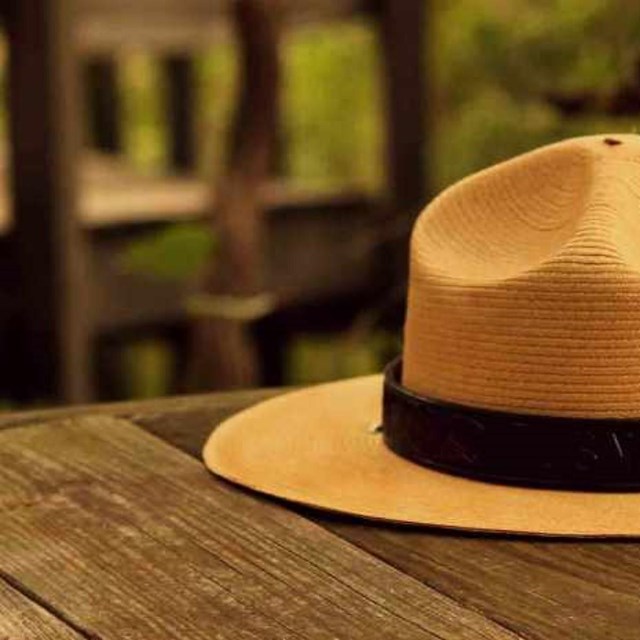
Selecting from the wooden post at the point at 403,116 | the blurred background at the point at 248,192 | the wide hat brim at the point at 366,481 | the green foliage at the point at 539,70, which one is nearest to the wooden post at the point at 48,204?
the blurred background at the point at 248,192

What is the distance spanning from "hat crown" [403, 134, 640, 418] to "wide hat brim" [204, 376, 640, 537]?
0.21 ft

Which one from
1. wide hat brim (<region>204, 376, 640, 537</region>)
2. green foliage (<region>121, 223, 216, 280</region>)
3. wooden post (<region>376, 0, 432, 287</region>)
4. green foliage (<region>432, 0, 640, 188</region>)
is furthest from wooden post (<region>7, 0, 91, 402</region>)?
wide hat brim (<region>204, 376, 640, 537</region>)

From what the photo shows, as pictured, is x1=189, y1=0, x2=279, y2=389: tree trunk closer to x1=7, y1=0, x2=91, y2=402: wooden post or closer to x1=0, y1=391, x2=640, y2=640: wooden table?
x1=7, y1=0, x2=91, y2=402: wooden post

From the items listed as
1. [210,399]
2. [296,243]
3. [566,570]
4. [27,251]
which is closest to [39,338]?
[27,251]

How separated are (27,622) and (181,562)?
0.43ft

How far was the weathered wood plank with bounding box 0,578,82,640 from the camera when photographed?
952 mm

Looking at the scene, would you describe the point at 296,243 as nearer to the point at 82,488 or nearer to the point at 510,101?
the point at 510,101

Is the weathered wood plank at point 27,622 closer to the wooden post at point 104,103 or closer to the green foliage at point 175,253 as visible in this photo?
the green foliage at point 175,253

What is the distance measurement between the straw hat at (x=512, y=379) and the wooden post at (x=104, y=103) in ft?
19.3

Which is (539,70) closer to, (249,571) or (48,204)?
(48,204)

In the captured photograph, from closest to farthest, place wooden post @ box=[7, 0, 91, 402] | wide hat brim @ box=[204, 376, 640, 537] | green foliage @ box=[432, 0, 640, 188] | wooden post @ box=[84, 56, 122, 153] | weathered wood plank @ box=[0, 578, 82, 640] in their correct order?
1. weathered wood plank @ box=[0, 578, 82, 640]
2. wide hat brim @ box=[204, 376, 640, 537]
3. green foliage @ box=[432, 0, 640, 188]
4. wooden post @ box=[7, 0, 91, 402]
5. wooden post @ box=[84, 56, 122, 153]

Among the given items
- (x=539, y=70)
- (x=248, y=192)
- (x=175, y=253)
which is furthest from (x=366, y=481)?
(x=539, y=70)

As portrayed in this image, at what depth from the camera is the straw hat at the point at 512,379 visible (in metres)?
1.19

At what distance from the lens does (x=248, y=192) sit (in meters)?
3.87
